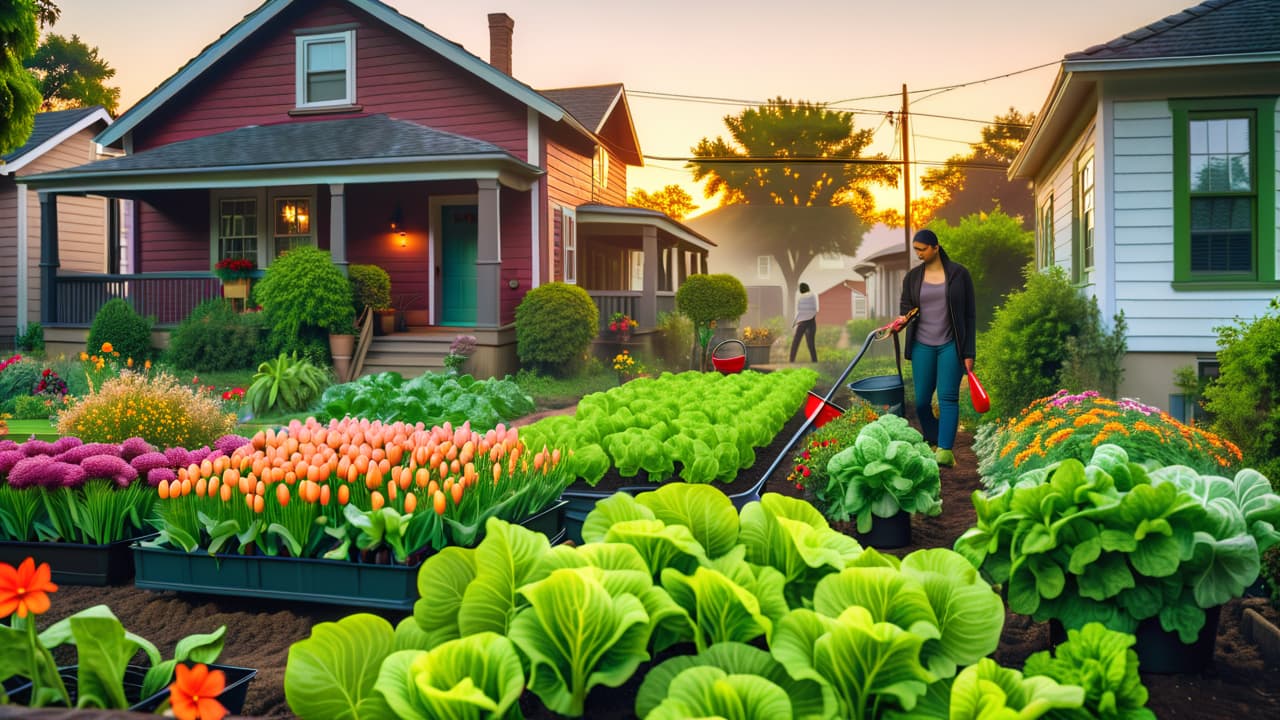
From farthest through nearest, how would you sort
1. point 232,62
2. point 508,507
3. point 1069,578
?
point 232,62, point 508,507, point 1069,578

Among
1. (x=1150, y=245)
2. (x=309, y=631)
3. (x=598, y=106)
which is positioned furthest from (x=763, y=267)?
(x=309, y=631)

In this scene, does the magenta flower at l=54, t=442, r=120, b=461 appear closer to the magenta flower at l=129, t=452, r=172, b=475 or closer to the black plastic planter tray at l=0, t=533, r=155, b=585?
the magenta flower at l=129, t=452, r=172, b=475

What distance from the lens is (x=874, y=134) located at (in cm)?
5231

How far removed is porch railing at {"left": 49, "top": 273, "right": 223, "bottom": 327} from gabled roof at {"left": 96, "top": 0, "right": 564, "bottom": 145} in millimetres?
3514

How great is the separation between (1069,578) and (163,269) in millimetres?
20249

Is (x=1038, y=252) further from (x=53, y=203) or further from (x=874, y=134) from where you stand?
(x=874, y=134)

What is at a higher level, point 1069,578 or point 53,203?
point 53,203

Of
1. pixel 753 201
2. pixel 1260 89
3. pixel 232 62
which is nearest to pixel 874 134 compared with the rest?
pixel 753 201

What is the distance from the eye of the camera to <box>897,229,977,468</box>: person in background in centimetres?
724

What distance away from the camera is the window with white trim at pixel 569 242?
765 inches

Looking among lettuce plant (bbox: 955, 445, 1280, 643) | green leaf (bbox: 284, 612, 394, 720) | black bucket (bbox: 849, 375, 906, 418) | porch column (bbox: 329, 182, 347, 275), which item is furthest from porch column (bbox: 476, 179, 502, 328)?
green leaf (bbox: 284, 612, 394, 720)

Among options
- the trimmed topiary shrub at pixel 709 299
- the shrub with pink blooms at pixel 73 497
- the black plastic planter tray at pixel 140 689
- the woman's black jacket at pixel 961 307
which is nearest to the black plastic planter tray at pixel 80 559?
the shrub with pink blooms at pixel 73 497

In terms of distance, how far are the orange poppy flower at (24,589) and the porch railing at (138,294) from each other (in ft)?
53.6

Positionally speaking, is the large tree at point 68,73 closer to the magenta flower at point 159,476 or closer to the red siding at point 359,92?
the red siding at point 359,92
